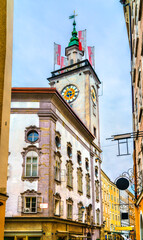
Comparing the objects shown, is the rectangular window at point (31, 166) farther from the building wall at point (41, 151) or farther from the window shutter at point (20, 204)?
the window shutter at point (20, 204)

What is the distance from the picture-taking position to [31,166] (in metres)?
25.2

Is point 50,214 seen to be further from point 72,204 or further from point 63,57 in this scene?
point 63,57

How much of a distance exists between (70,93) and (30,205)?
23593mm

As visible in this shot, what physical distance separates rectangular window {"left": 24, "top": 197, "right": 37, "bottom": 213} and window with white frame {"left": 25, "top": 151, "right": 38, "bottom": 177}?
6.35ft

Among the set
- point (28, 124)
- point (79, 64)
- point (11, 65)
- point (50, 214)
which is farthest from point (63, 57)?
point (11, 65)

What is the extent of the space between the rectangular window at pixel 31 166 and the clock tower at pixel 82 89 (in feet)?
57.0

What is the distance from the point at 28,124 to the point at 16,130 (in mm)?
1167

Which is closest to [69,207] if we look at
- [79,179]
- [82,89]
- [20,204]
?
[79,179]

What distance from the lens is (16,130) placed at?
2638cm

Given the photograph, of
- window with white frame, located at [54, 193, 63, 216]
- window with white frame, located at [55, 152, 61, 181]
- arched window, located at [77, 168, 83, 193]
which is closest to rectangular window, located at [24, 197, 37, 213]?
window with white frame, located at [54, 193, 63, 216]

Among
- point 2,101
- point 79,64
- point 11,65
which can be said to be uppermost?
point 79,64

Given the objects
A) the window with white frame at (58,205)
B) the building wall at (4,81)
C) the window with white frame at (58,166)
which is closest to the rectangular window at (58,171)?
the window with white frame at (58,166)

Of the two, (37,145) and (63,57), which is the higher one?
(63,57)

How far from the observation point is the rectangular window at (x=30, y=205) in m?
23.8
